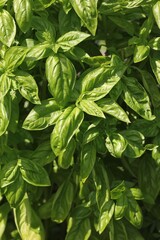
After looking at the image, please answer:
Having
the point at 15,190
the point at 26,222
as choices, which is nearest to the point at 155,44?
the point at 15,190

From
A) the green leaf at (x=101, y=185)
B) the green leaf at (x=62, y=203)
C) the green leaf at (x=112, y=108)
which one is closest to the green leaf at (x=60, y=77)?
the green leaf at (x=112, y=108)

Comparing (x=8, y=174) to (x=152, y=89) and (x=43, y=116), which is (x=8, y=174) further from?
(x=152, y=89)

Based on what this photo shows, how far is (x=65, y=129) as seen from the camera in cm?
141

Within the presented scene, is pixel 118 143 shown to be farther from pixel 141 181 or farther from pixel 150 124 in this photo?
pixel 141 181

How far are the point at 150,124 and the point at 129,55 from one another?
0.24m

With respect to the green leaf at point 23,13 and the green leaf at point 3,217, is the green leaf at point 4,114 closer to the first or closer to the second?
the green leaf at point 23,13

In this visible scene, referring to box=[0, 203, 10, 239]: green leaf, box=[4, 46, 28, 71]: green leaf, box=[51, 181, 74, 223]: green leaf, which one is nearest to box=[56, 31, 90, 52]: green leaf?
box=[4, 46, 28, 71]: green leaf

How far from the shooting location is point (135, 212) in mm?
1603

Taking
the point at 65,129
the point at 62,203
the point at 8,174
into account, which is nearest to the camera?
the point at 65,129

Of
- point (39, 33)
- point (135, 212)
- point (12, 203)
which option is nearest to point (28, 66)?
point (39, 33)

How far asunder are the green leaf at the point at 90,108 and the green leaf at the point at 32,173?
0.24 m

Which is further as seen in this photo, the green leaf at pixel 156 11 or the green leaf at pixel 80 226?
the green leaf at pixel 80 226

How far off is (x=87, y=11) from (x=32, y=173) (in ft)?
1.64

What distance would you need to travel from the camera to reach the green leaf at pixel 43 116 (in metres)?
1.47
